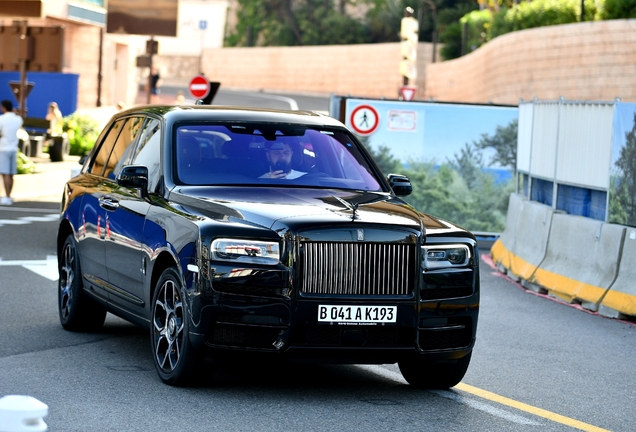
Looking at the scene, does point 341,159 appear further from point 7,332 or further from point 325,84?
point 325,84

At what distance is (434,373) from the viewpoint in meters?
8.16

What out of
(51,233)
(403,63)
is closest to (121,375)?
(51,233)

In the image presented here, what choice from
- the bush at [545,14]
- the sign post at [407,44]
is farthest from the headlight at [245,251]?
the bush at [545,14]

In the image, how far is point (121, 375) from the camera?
8172 mm

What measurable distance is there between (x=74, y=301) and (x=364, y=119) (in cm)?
1128

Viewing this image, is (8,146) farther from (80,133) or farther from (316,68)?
(316,68)

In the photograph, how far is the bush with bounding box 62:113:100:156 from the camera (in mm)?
37938

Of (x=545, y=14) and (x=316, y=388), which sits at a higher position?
(x=545, y=14)

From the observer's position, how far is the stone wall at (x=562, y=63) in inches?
1449

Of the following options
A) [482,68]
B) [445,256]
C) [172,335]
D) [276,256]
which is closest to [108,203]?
[172,335]

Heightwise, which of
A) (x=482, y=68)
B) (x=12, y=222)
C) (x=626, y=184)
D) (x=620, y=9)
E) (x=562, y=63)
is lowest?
(x=12, y=222)

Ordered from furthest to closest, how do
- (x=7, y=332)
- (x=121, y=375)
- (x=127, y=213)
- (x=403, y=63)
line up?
(x=403, y=63)
(x=7, y=332)
(x=127, y=213)
(x=121, y=375)

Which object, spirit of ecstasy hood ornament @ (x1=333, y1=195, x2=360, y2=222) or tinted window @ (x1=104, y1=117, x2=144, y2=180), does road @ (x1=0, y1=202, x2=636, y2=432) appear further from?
tinted window @ (x1=104, y1=117, x2=144, y2=180)

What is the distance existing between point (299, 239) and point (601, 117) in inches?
299
